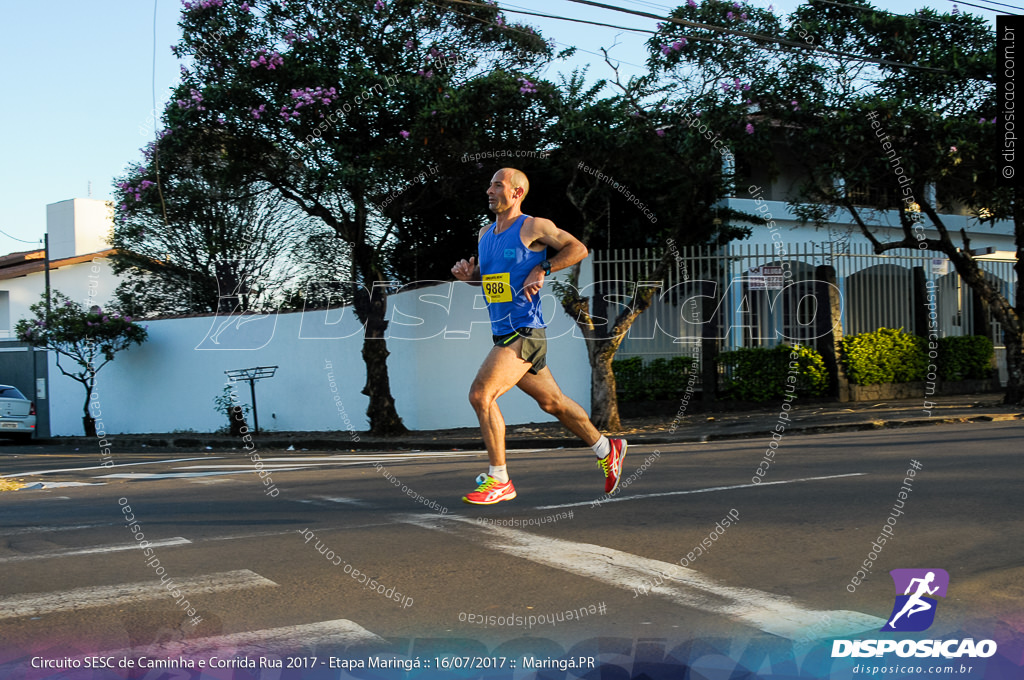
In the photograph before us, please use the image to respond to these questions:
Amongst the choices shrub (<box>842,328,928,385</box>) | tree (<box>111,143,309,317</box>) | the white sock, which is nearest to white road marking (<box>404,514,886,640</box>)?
the white sock

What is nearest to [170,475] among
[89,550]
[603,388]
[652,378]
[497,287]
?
[89,550]

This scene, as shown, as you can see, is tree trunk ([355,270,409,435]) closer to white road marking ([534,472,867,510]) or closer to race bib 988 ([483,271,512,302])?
white road marking ([534,472,867,510])

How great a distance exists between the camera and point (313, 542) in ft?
17.6

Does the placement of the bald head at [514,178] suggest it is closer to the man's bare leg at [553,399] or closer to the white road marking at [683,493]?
the man's bare leg at [553,399]

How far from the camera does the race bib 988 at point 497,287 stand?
240 inches

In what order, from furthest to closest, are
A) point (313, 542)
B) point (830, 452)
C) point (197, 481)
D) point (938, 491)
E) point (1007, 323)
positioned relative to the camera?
point (1007, 323), point (830, 452), point (197, 481), point (938, 491), point (313, 542)

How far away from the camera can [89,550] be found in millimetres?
5309

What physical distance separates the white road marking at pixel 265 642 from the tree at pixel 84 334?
17.2 metres

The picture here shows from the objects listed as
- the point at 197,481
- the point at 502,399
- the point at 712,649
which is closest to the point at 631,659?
the point at 712,649

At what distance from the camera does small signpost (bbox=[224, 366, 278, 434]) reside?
688 inches

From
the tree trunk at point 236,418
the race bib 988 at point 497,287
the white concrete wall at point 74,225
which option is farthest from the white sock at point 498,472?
the white concrete wall at point 74,225

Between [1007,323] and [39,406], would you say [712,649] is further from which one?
[39,406]

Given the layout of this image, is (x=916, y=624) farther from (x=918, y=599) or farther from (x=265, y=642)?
(x=265, y=642)

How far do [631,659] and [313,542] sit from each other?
8.19 feet
